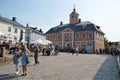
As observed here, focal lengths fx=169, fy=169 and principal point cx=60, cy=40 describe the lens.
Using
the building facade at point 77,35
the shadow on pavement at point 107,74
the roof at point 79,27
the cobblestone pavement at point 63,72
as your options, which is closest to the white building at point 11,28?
the building facade at point 77,35

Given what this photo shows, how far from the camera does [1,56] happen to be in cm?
1518

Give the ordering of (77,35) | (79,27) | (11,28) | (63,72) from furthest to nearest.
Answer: (79,27), (77,35), (11,28), (63,72)

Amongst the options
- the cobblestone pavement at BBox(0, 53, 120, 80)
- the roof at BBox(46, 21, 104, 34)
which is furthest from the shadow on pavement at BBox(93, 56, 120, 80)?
the roof at BBox(46, 21, 104, 34)

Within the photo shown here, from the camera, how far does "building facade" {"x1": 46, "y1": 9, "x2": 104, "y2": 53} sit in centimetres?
5191

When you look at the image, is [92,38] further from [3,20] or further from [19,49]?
[19,49]

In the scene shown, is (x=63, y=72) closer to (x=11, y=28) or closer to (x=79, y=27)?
(x=11, y=28)

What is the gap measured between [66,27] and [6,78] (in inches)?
2085

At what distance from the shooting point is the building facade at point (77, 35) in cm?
5191

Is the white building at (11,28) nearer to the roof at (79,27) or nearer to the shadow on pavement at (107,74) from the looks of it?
the roof at (79,27)

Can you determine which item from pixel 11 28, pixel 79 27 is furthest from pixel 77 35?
pixel 11 28

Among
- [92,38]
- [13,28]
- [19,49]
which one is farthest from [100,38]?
[19,49]

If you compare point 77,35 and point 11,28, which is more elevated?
point 11,28

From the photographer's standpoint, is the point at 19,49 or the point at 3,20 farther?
the point at 3,20

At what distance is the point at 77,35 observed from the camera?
55.7 metres
